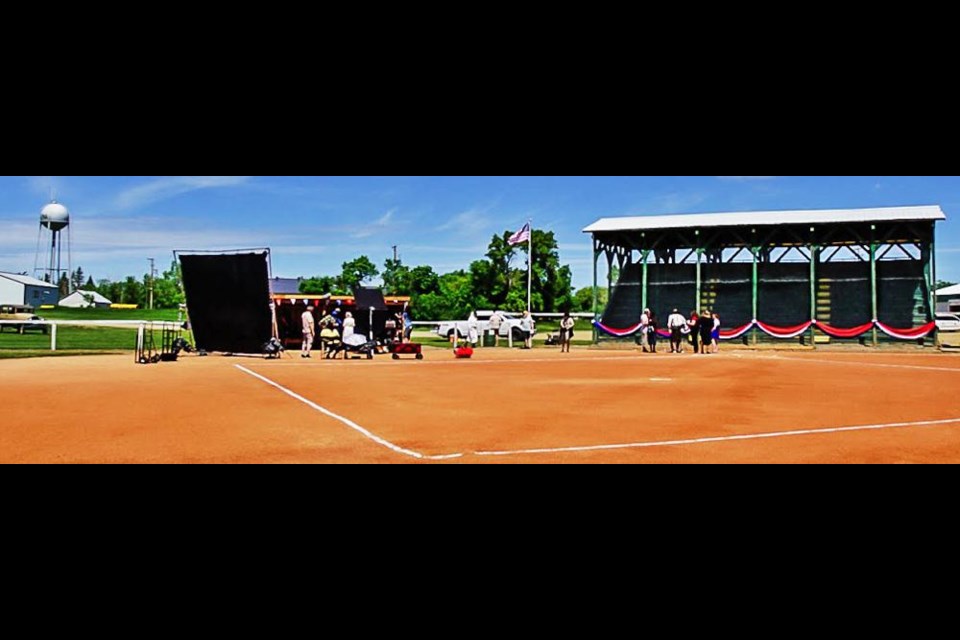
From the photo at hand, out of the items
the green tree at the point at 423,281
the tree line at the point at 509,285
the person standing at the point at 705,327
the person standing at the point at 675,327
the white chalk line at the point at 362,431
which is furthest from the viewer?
the green tree at the point at 423,281

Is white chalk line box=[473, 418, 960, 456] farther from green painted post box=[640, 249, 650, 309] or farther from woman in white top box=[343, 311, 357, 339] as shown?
green painted post box=[640, 249, 650, 309]

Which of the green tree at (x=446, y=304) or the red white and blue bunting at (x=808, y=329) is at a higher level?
the green tree at (x=446, y=304)

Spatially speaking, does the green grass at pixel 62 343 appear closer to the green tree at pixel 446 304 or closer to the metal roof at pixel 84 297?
the green tree at pixel 446 304

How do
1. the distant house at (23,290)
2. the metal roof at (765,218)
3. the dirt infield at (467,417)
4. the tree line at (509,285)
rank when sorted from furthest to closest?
the distant house at (23,290) → the tree line at (509,285) → the metal roof at (765,218) → the dirt infield at (467,417)

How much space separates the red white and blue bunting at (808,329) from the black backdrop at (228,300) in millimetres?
18541

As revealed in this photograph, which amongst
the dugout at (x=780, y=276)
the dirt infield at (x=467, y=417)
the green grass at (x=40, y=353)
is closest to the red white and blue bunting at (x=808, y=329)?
the dugout at (x=780, y=276)

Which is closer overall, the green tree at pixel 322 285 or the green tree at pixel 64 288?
the green tree at pixel 322 285

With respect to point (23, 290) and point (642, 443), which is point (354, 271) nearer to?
point (23, 290)

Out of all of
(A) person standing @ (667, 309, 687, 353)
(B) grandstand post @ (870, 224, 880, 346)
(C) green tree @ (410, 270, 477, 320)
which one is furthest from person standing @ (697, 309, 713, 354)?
(C) green tree @ (410, 270, 477, 320)

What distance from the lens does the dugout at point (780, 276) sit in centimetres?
3256
